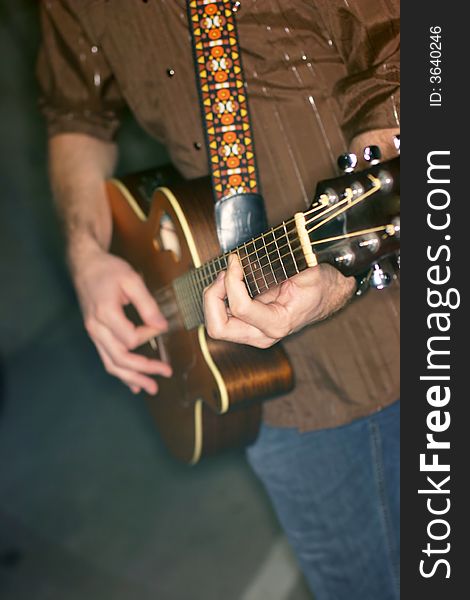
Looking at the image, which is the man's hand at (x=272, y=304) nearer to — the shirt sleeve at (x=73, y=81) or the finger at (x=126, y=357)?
the finger at (x=126, y=357)

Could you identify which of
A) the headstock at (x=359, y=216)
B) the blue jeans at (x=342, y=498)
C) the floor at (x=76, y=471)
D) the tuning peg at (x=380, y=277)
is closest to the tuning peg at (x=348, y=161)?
the headstock at (x=359, y=216)

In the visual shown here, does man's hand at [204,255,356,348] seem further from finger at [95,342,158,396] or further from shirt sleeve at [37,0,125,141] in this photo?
shirt sleeve at [37,0,125,141]

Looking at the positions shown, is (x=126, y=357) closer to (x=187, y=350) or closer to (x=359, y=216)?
(x=187, y=350)

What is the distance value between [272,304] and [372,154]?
212 mm

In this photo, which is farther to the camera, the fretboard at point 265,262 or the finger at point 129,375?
the finger at point 129,375

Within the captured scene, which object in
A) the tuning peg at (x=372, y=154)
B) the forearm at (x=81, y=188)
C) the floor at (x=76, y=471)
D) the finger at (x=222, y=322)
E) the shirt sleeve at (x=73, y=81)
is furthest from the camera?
the floor at (x=76, y=471)

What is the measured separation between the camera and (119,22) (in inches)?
Result: 41.0

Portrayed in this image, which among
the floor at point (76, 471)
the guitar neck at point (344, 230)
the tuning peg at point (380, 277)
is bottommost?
the floor at point (76, 471)

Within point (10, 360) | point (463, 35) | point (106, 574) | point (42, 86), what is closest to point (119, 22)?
point (42, 86)

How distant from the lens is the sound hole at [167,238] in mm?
1089

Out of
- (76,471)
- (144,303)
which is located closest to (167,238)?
(144,303)

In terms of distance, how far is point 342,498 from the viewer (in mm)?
1123

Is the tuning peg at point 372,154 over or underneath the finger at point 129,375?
over

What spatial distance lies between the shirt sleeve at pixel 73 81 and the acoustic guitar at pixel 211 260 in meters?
0.12
